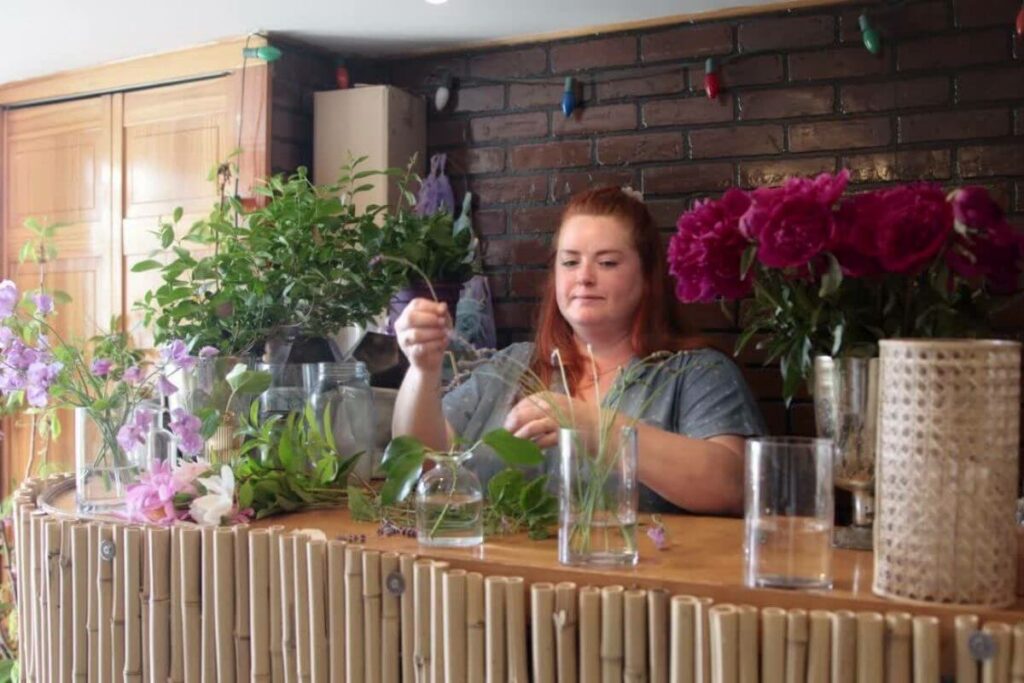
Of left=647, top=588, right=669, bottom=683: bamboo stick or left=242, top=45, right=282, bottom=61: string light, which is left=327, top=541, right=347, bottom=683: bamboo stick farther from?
left=242, top=45, right=282, bottom=61: string light

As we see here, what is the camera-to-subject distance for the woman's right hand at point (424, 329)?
1.28 meters

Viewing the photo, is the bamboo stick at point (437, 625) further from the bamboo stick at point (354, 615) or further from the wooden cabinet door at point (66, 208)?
the wooden cabinet door at point (66, 208)

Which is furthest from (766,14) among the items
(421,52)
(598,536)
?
(598,536)

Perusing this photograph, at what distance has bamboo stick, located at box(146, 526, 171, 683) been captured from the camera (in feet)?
3.50

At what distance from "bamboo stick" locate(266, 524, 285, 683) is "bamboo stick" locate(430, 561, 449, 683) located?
7.0 inches

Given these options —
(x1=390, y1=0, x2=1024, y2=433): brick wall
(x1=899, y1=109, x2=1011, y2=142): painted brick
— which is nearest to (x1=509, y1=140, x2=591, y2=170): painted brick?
(x1=390, y1=0, x2=1024, y2=433): brick wall

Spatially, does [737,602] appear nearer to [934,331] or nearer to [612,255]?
[934,331]

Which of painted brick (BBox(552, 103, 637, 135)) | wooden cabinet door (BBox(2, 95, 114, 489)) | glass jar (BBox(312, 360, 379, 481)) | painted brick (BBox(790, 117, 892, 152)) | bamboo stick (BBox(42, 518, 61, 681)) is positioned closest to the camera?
bamboo stick (BBox(42, 518, 61, 681))

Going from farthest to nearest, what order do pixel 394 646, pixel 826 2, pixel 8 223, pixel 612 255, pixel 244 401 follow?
pixel 8 223
pixel 826 2
pixel 612 255
pixel 244 401
pixel 394 646

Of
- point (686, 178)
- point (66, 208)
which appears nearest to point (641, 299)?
point (686, 178)

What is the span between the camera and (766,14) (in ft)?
7.43

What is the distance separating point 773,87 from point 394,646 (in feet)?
5.65

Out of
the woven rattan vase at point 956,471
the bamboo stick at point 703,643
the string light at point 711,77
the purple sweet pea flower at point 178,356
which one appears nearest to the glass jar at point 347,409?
the purple sweet pea flower at point 178,356

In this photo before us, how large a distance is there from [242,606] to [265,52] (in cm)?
176
